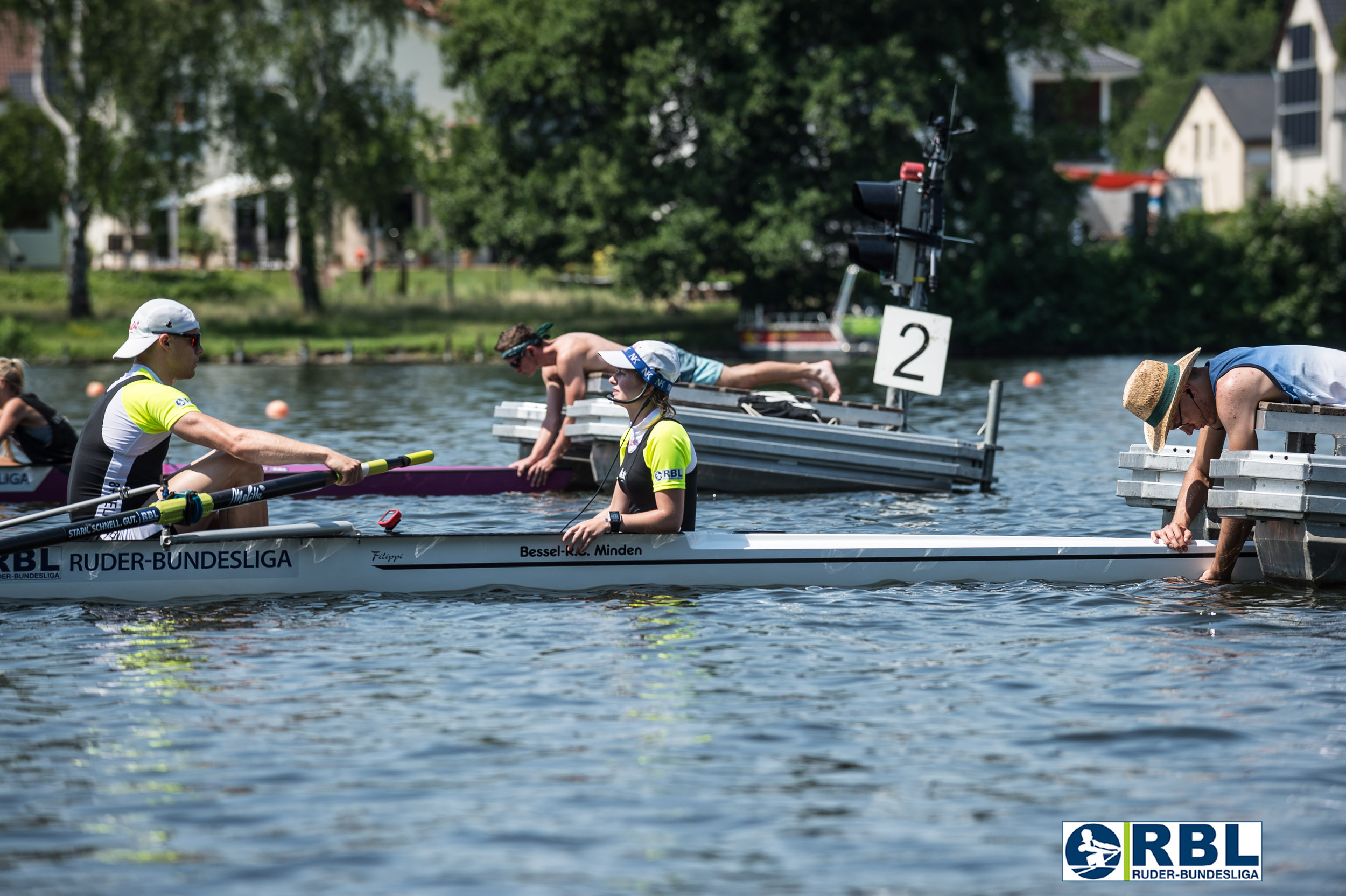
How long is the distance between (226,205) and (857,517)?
141ft

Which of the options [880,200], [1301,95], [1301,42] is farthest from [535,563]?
[1301,42]

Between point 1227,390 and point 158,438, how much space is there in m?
5.78

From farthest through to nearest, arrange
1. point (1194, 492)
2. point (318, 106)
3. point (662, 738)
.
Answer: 1. point (318, 106)
2. point (1194, 492)
3. point (662, 738)

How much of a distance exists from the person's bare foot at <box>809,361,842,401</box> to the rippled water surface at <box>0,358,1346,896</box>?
6144 mm

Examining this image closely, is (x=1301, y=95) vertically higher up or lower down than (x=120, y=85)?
higher up

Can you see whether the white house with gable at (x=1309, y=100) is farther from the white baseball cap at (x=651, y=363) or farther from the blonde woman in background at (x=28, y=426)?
the white baseball cap at (x=651, y=363)

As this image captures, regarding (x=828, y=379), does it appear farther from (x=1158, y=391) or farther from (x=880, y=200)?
(x=1158, y=391)

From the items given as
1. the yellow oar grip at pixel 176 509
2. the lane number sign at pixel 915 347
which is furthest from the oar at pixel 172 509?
the lane number sign at pixel 915 347

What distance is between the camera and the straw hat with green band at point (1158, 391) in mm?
8992

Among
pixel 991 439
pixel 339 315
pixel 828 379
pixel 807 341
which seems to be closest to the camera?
pixel 991 439

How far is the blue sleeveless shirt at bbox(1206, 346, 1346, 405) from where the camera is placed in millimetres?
9164

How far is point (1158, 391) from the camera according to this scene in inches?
354

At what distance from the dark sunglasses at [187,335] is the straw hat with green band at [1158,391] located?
16.3ft
